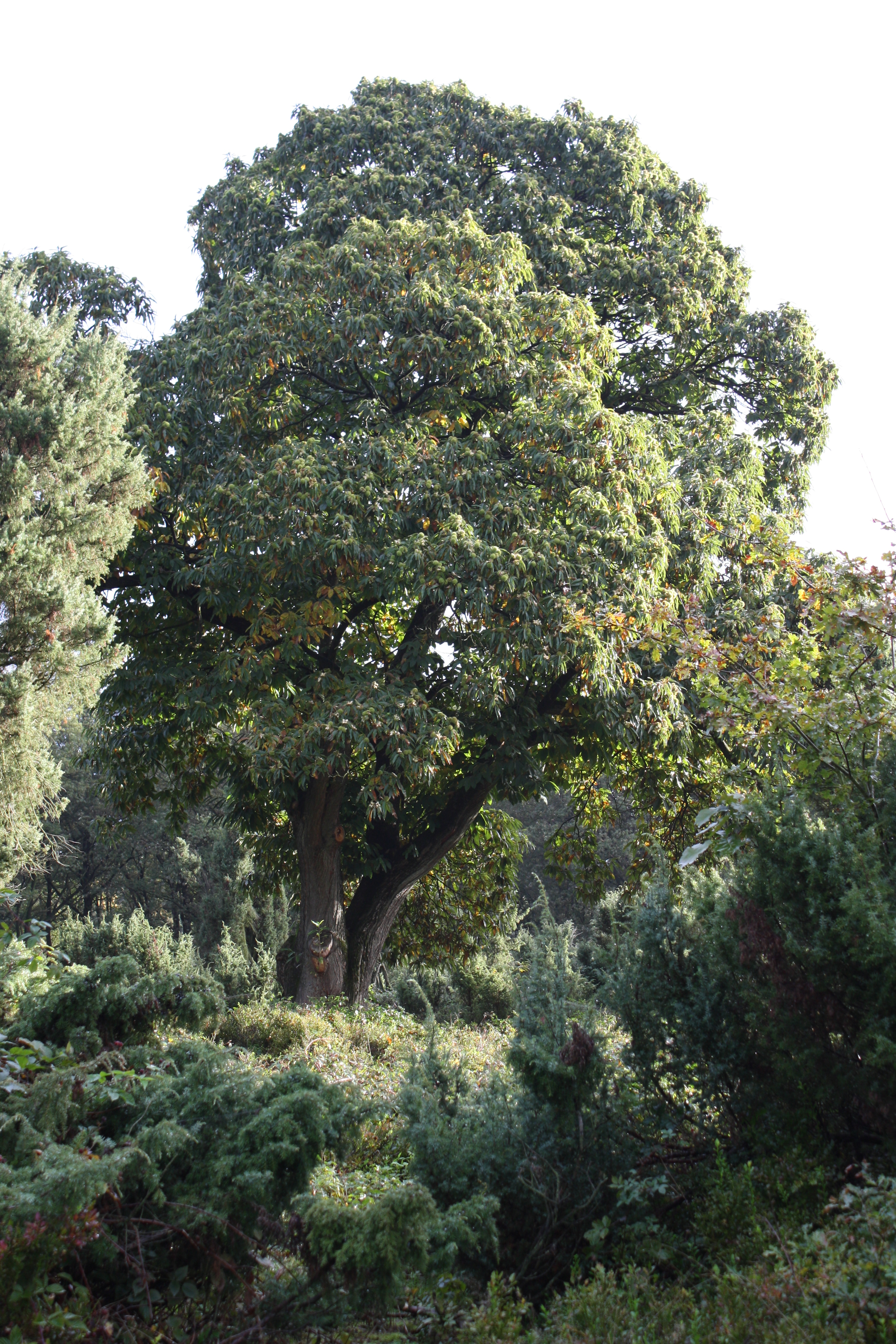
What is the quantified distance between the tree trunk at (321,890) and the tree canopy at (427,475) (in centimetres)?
5

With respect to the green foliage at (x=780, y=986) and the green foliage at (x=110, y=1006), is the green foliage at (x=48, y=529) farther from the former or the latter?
the green foliage at (x=780, y=986)

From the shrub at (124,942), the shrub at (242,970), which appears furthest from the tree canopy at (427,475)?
the shrub at (124,942)

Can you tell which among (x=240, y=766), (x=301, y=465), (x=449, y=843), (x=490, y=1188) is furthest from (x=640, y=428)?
(x=490, y=1188)

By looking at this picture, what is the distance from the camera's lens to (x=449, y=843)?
36.2ft

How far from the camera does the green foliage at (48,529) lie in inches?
289

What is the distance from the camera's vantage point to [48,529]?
767 cm

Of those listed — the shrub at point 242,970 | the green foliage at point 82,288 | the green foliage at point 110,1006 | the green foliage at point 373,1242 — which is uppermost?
the green foliage at point 82,288

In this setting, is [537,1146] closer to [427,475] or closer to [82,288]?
[427,475]

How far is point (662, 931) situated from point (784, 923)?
35.5 inches

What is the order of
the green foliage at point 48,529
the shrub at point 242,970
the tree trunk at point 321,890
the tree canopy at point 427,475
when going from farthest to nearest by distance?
the shrub at point 242,970 → the tree trunk at point 321,890 → the tree canopy at point 427,475 → the green foliage at point 48,529

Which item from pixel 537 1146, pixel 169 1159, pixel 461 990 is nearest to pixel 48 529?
pixel 169 1159

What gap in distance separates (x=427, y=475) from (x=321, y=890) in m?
5.15

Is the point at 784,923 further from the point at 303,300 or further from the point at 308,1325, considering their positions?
the point at 303,300

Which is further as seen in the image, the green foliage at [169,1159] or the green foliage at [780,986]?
the green foliage at [780,986]
